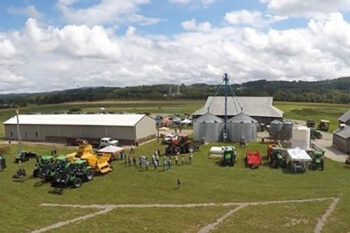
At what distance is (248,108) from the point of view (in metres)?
66.4

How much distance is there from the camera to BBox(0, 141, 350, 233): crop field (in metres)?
20.0

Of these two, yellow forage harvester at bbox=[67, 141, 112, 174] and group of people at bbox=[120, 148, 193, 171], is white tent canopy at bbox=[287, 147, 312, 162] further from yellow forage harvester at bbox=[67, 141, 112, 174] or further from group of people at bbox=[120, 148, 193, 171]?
yellow forage harvester at bbox=[67, 141, 112, 174]

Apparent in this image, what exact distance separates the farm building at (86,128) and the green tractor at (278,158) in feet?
62.8

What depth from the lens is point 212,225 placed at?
20062mm

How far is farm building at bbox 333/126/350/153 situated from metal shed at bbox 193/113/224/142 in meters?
14.3

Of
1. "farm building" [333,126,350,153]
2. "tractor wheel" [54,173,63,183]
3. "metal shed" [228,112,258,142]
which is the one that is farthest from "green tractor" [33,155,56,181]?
"farm building" [333,126,350,153]

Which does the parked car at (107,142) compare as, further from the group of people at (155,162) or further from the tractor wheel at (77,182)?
the tractor wheel at (77,182)

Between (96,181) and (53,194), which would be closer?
(53,194)

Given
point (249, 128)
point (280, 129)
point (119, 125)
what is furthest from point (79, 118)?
point (280, 129)

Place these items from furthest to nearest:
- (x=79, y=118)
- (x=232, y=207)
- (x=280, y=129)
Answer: (x=79, y=118)
(x=280, y=129)
(x=232, y=207)

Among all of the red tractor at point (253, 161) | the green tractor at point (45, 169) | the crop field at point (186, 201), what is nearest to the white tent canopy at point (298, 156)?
the crop field at point (186, 201)

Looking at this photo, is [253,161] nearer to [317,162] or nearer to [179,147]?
[317,162]

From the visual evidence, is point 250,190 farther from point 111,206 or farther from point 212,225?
point 111,206

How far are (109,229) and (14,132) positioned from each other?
43558 mm
